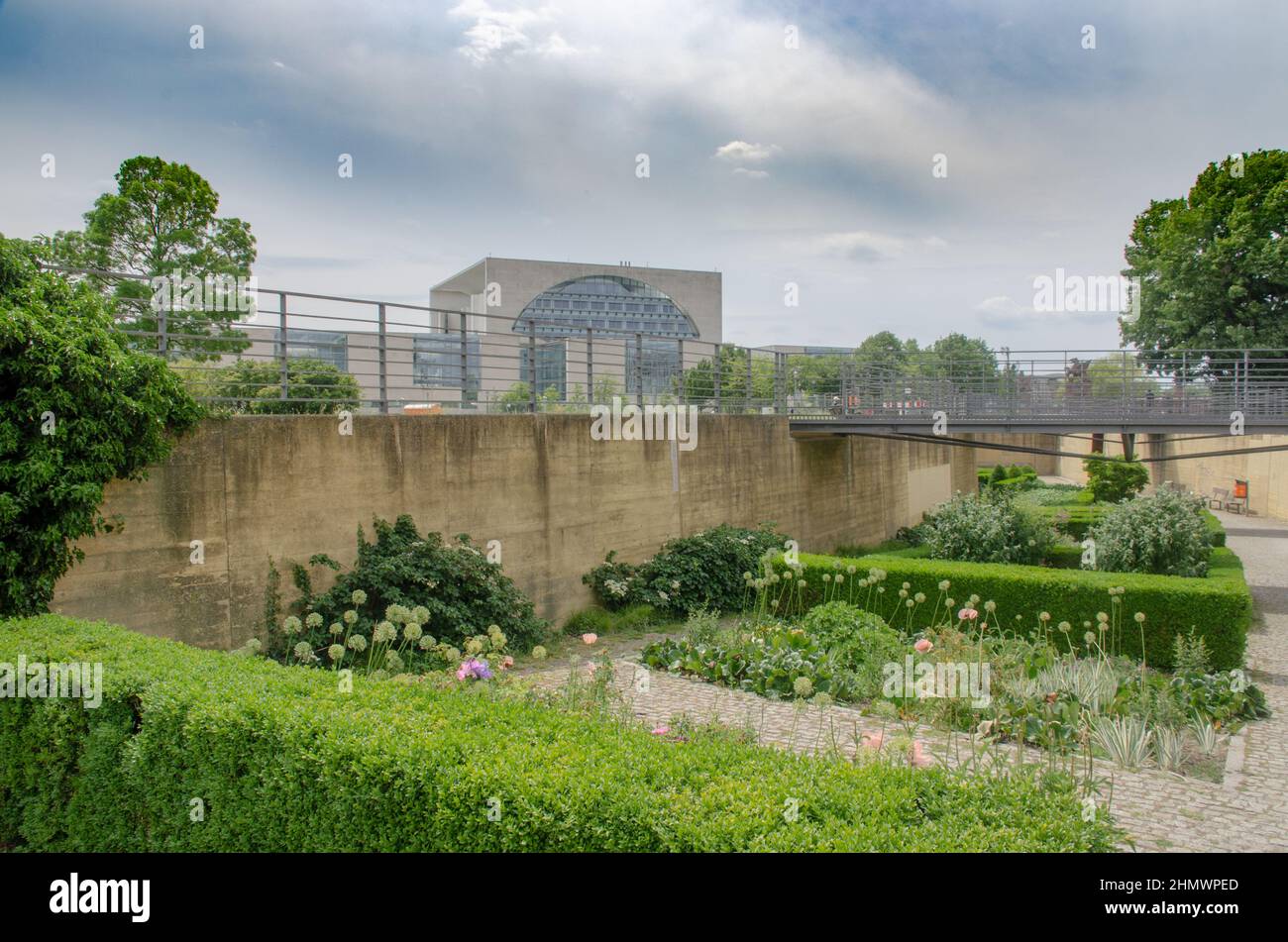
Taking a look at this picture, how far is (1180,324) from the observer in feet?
99.5

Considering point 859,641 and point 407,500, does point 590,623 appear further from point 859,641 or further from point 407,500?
point 859,641

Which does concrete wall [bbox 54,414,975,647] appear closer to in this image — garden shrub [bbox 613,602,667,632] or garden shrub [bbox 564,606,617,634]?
garden shrub [bbox 564,606,617,634]

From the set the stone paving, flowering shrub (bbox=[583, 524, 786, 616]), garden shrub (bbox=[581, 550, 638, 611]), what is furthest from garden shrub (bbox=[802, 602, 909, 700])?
garden shrub (bbox=[581, 550, 638, 611])

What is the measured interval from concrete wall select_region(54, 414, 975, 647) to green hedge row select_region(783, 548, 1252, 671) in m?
3.43

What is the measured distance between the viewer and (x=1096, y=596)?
10867mm

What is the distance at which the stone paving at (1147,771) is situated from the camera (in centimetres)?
568

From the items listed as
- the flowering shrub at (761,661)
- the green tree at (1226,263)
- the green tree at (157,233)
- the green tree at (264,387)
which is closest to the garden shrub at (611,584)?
the flowering shrub at (761,661)

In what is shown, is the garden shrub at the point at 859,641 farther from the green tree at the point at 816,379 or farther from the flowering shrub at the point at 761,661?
the green tree at the point at 816,379

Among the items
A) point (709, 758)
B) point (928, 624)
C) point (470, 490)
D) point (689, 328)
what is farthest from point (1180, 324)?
point (689, 328)

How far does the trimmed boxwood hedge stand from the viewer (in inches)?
145

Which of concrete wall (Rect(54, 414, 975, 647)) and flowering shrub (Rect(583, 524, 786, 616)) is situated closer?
concrete wall (Rect(54, 414, 975, 647))

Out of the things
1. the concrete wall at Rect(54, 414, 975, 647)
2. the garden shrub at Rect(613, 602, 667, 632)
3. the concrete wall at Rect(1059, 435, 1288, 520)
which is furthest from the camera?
the concrete wall at Rect(1059, 435, 1288, 520)

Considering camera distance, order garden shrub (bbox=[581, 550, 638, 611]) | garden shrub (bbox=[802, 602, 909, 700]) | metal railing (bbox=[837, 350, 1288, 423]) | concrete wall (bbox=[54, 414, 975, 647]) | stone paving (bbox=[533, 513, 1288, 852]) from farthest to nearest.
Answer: metal railing (bbox=[837, 350, 1288, 423]), garden shrub (bbox=[581, 550, 638, 611]), garden shrub (bbox=[802, 602, 909, 700]), concrete wall (bbox=[54, 414, 975, 647]), stone paving (bbox=[533, 513, 1288, 852])

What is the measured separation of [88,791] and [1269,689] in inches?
442
